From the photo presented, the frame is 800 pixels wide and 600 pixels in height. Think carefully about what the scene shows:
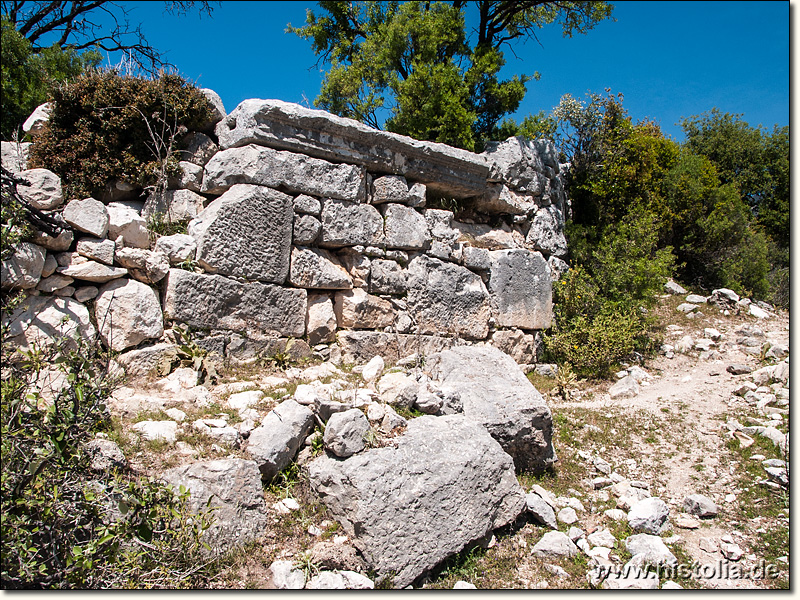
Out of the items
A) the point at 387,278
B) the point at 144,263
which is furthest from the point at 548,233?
the point at 144,263

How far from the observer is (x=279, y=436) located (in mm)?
4020

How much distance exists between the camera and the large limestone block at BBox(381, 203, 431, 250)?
21.3ft

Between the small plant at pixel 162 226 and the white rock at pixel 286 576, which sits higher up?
the small plant at pixel 162 226

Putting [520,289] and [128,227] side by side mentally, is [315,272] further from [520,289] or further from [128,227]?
[520,289]

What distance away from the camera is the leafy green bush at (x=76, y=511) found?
2.86m

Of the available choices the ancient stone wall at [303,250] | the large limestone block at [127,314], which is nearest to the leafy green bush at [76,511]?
the large limestone block at [127,314]

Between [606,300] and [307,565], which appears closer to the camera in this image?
[307,565]

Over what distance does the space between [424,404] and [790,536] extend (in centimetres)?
287

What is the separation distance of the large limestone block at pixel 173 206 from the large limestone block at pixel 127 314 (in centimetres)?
89

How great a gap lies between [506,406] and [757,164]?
50.0ft

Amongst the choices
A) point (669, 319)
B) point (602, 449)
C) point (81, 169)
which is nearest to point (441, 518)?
point (602, 449)

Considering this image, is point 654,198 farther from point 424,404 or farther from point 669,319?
point 424,404

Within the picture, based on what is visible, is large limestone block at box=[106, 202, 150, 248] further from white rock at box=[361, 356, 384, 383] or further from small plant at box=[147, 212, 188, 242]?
white rock at box=[361, 356, 384, 383]

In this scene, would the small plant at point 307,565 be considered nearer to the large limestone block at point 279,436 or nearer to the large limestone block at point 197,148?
the large limestone block at point 279,436
